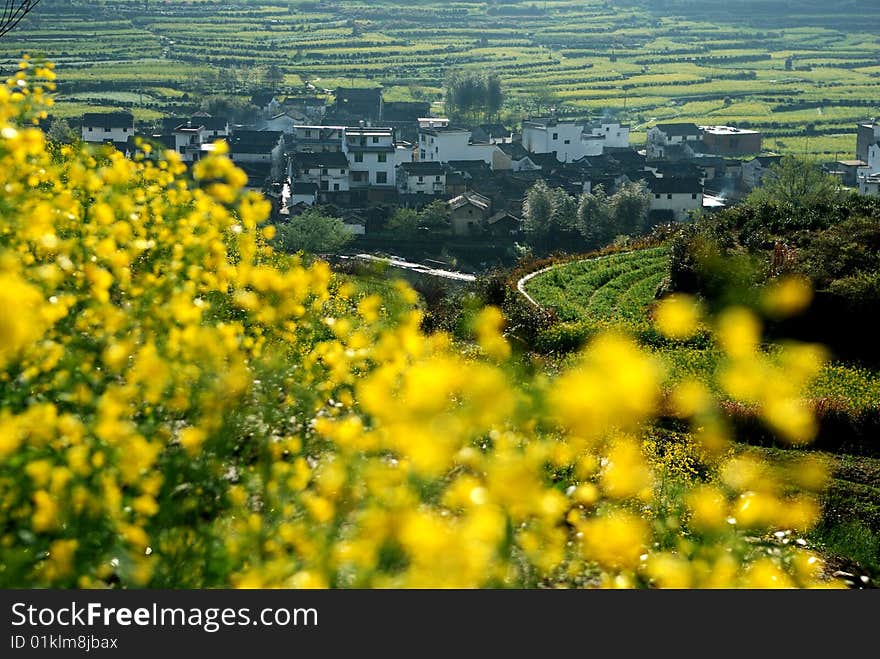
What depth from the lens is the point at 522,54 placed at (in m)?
106

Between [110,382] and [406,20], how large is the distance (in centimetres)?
12114

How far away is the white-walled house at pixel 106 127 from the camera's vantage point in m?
60.5

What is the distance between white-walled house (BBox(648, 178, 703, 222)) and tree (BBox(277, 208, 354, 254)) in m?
16.7

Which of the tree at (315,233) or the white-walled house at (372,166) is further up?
the white-walled house at (372,166)

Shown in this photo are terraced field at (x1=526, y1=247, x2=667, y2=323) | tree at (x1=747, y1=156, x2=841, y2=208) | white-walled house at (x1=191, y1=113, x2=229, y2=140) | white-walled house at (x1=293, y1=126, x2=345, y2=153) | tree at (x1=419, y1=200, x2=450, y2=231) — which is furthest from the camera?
white-walled house at (x1=191, y1=113, x2=229, y2=140)

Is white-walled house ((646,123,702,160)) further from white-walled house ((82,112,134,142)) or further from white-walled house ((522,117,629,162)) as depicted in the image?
white-walled house ((82,112,134,142))

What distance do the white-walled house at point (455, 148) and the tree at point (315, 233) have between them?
1764cm

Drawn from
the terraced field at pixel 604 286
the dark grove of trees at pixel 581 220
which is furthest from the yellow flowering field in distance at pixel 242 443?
the dark grove of trees at pixel 581 220

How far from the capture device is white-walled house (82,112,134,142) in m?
60.5

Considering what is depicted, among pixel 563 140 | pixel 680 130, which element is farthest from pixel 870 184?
pixel 563 140

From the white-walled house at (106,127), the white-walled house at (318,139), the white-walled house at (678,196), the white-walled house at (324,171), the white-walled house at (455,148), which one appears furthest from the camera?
the white-walled house at (455,148)

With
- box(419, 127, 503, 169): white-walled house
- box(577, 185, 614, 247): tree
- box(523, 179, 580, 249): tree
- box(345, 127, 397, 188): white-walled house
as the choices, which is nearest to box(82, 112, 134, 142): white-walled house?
box(345, 127, 397, 188): white-walled house

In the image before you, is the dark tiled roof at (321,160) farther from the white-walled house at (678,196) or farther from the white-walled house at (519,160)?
the white-walled house at (678,196)

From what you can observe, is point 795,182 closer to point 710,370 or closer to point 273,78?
point 710,370
